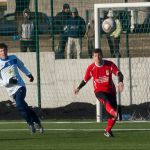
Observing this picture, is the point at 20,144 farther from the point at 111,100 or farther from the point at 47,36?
the point at 47,36

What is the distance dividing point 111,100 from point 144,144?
7.74 feet

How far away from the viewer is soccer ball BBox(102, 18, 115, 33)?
2273 centimetres

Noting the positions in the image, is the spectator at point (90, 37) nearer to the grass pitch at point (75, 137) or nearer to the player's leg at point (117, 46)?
the player's leg at point (117, 46)

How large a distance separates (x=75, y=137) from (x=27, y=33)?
7.45 meters

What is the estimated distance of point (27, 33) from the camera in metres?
25.2

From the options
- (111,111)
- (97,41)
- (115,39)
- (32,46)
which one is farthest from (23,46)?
(111,111)

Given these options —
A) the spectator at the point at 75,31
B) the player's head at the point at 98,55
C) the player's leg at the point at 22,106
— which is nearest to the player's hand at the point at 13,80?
the player's leg at the point at 22,106

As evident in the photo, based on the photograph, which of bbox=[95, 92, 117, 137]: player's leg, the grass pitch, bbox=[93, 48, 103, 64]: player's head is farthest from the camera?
bbox=[93, 48, 103, 64]: player's head

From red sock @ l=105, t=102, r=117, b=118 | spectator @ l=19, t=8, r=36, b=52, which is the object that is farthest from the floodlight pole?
red sock @ l=105, t=102, r=117, b=118

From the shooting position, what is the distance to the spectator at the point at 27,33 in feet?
82.6

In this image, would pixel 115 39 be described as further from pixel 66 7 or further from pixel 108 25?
pixel 108 25

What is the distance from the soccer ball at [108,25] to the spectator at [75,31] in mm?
2203

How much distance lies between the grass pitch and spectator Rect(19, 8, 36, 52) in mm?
3572

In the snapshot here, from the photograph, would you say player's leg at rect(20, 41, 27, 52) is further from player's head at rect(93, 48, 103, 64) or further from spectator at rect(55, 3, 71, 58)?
player's head at rect(93, 48, 103, 64)
